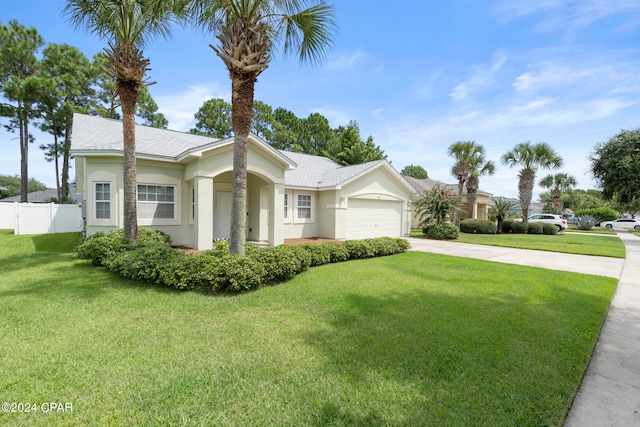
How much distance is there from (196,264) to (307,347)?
3958 millimetres

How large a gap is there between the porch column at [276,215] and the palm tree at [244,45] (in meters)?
4.76

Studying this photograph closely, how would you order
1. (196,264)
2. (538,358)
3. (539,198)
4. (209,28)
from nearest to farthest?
1. (538,358)
2. (196,264)
3. (209,28)
4. (539,198)

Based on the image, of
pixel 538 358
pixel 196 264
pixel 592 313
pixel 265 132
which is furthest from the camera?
pixel 265 132

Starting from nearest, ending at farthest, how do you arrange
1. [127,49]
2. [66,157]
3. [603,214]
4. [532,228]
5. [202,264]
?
1. [202,264]
2. [127,49]
3. [532,228]
4. [66,157]
5. [603,214]

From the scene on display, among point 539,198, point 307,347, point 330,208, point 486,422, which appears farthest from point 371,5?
point 539,198

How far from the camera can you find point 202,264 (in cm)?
697

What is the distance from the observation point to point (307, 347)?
418cm

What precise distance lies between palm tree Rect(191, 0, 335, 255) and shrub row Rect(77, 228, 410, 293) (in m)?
0.86

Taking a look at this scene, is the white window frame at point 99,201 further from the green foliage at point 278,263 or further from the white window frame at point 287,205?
the white window frame at point 287,205

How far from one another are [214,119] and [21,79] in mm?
15745

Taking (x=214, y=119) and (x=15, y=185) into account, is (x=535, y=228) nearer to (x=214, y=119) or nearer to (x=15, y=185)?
(x=214, y=119)

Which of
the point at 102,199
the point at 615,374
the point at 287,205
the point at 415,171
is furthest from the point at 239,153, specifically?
the point at 415,171

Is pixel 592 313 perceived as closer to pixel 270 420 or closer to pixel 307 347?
pixel 307 347

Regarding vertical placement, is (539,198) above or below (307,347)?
above
